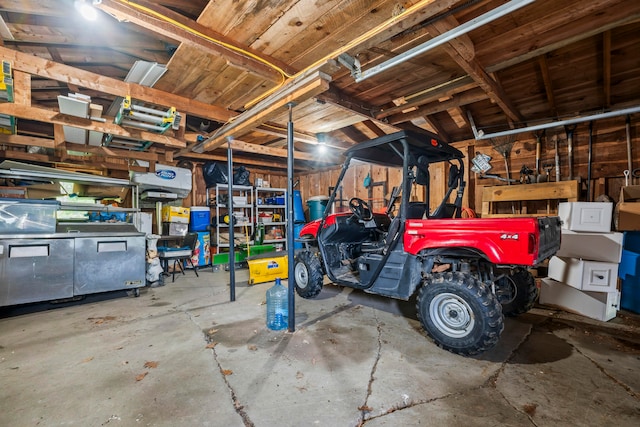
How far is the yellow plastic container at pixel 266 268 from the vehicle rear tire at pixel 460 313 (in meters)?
2.45

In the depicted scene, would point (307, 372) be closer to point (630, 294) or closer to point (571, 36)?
point (571, 36)

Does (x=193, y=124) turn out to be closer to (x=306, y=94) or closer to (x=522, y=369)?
(x=306, y=94)

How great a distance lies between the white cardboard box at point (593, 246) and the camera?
9.13ft

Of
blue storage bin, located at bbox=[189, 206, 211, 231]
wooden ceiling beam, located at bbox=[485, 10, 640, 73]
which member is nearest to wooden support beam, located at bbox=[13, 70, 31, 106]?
blue storage bin, located at bbox=[189, 206, 211, 231]

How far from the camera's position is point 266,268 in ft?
14.5

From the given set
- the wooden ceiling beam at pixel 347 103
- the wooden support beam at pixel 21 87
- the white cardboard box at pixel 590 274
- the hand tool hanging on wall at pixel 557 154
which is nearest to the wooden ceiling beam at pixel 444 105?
the wooden ceiling beam at pixel 347 103

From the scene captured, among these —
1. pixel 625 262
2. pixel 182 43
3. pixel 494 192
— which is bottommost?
pixel 625 262

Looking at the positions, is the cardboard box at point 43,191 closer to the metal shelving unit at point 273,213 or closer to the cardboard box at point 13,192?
the cardboard box at point 13,192

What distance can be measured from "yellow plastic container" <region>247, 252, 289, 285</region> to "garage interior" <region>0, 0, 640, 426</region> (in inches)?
2.4

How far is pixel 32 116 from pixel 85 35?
963mm

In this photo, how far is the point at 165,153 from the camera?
4.66m

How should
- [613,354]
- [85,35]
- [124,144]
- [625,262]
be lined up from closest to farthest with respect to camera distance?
[613,354] < [85,35] < [625,262] < [124,144]

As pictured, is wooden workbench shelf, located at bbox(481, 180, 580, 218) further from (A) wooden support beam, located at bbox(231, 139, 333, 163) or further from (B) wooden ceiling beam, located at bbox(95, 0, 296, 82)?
(B) wooden ceiling beam, located at bbox(95, 0, 296, 82)

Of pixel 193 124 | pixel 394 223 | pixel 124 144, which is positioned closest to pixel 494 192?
pixel 394 223
